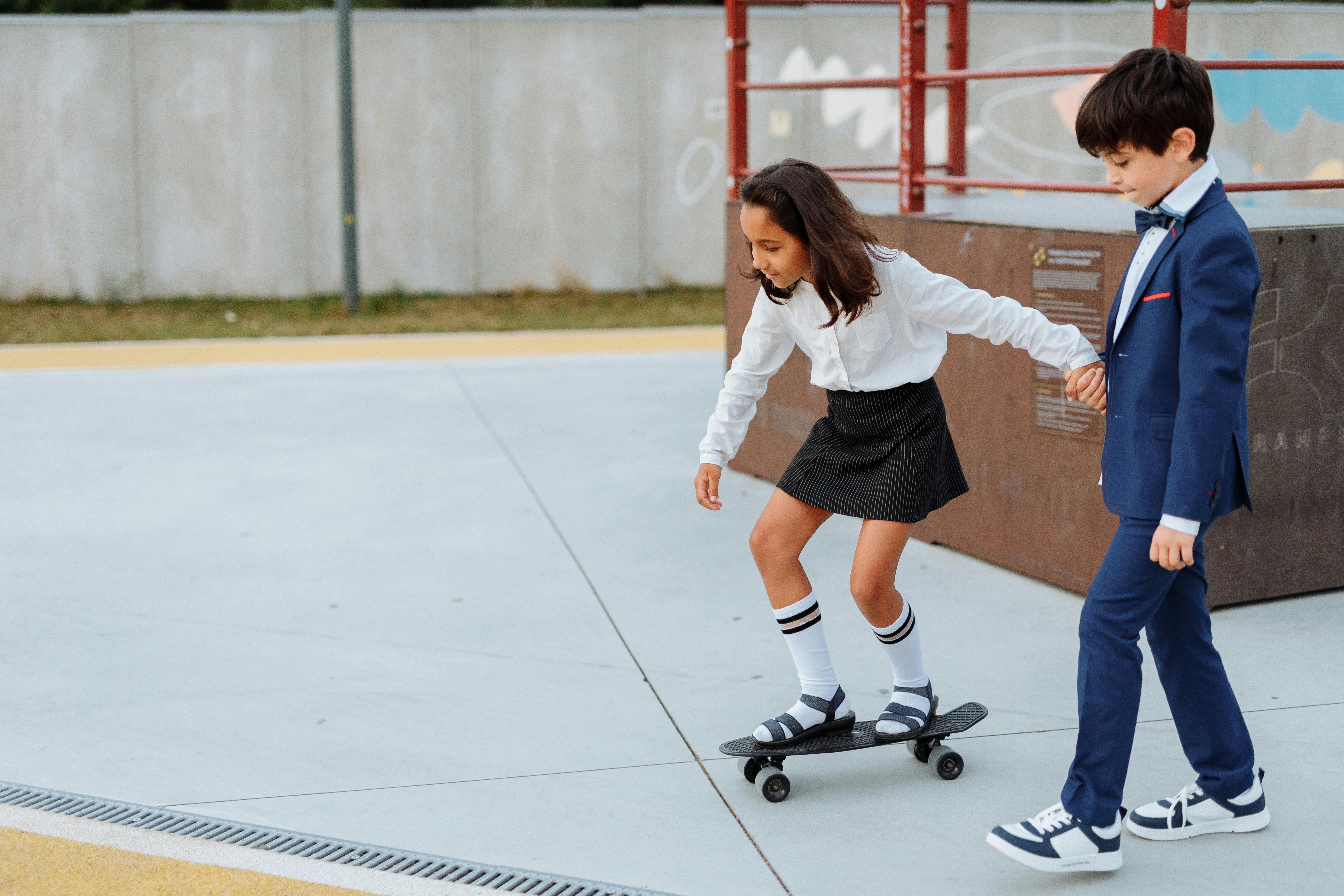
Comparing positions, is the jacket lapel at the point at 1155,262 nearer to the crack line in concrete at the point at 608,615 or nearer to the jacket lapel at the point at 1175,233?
the jacket lapel at the point at 1175,233

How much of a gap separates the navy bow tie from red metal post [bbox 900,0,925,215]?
292 centimetres

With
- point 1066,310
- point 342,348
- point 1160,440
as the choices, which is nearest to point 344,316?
point 342,348

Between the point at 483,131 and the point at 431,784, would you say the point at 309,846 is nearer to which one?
the point at 431,784

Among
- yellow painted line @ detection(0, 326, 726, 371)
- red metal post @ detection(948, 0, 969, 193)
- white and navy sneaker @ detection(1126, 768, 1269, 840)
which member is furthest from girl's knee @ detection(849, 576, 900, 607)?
yellow painted line @ detection(0, 326, 726, 371)

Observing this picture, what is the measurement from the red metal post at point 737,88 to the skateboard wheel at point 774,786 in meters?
4.33

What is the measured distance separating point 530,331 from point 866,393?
9.70 m

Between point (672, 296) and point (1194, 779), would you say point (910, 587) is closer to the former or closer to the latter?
point (1194, 779)

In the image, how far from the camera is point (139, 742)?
404cm

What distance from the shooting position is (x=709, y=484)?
3.59 m

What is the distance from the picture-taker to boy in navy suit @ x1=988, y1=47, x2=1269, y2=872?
2867mm

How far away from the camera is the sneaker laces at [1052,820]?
120 inches

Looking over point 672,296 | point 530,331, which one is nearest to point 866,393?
point 530,331

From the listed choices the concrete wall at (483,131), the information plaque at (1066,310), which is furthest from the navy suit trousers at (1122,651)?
the concrete wall at (483,131)

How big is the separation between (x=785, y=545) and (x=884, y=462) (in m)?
0.32
